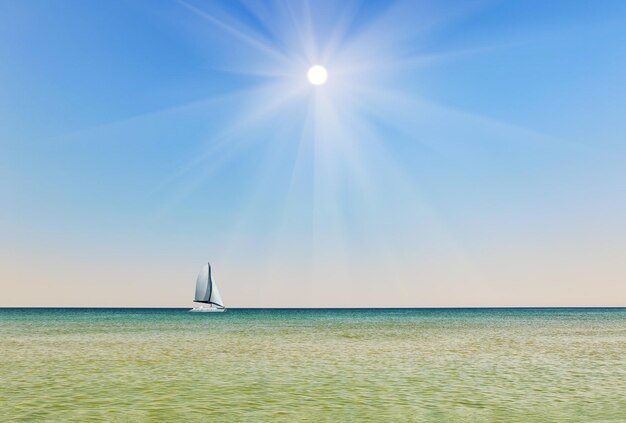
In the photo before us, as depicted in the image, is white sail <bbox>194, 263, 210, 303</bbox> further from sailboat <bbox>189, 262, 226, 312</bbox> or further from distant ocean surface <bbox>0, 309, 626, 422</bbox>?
distant ocean surface <bbox>0, 309, 626, 422</bbox>

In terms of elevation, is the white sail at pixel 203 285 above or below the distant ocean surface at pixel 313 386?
above

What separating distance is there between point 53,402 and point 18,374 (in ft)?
35.6

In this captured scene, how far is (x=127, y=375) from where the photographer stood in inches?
1257

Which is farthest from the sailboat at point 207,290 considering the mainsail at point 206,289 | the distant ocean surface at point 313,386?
the distant ocean surface at point 313,386

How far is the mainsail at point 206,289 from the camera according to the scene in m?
151

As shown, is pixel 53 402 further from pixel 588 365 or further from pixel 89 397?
pixel 588 365

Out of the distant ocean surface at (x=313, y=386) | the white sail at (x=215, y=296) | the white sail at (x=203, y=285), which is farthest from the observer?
the white sail at (x=215, y=296)

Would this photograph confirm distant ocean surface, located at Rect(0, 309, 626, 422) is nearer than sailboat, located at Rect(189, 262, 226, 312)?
Yes

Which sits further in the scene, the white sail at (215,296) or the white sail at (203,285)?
the white sail at (215,296)

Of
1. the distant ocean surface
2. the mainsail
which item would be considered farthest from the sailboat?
the distant ocean surface

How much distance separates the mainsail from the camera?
497 feet

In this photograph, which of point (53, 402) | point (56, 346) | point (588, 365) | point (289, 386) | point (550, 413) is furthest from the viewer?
point (56, 346)

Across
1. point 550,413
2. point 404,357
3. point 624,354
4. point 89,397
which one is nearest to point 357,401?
point 550,413

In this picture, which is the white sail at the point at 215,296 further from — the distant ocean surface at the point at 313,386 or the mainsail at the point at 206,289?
the distant ocean surface at the point at 313,386
